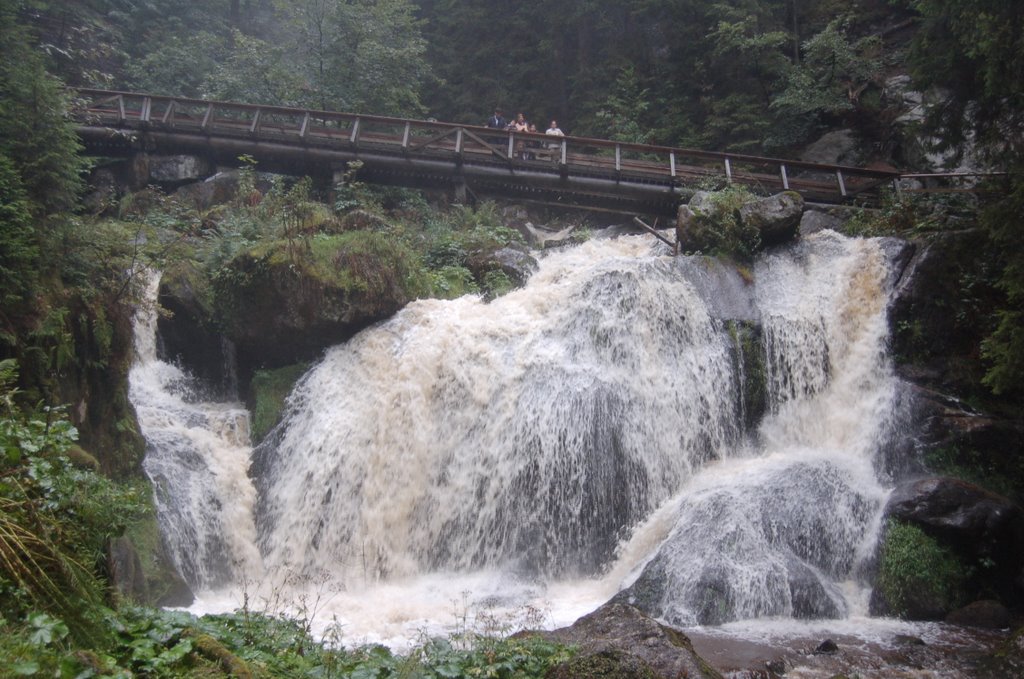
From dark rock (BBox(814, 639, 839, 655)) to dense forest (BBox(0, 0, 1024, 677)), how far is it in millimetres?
3282

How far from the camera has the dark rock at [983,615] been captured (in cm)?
770

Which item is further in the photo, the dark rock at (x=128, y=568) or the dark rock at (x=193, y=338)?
the dark rock at (x=193, y=338)

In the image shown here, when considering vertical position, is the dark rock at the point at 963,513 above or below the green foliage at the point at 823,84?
below

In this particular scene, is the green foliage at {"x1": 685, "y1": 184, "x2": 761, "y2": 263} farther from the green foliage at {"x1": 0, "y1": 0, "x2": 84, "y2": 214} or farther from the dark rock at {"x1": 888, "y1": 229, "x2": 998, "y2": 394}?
the green foliage at {"x1": 0, "y1": 0, "x2": 84, "y2": 214}

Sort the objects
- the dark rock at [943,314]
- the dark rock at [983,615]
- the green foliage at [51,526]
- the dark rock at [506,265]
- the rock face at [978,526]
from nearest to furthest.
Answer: the green foliage at [51,526] < the dark rock at [983,615] < the rock face at [978,526] < the dark rock at [943,314] < the dark rock at [506,265]

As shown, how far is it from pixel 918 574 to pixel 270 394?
389 inches

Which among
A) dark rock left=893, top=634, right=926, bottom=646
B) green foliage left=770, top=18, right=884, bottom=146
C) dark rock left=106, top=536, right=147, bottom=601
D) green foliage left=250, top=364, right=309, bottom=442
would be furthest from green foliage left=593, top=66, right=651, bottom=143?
dark rock left=106, top=536, right=147, bottom=601

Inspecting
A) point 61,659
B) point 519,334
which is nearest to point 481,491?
point 519,334

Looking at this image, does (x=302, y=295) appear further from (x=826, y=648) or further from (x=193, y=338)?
(x=826, y=648)

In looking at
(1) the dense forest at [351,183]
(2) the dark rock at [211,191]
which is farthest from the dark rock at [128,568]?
(2) the dark rock at [211,191]

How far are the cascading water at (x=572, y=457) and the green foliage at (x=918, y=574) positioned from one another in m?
0.42

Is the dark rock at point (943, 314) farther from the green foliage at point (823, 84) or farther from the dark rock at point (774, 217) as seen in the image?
the green foliage at point (823, 84)

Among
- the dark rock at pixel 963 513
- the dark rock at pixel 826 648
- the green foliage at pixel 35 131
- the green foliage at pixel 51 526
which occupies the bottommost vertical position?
the dark rock at pixel 826 648

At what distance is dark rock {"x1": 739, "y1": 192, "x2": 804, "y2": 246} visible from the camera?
1346cm
